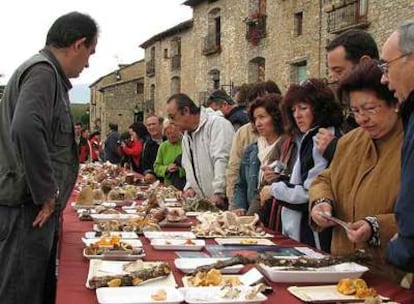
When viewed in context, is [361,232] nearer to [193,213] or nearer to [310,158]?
[310,158]

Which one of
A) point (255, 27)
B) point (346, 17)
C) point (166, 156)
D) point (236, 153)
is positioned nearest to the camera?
point (236, 153)

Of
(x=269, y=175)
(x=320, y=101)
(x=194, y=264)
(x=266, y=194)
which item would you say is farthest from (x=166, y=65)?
(x=194, y=264)

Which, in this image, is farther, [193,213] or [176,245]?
[193,213]

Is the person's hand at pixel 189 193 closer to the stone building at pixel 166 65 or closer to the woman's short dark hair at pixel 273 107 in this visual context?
the woman's short dark hair at pixel 273 107

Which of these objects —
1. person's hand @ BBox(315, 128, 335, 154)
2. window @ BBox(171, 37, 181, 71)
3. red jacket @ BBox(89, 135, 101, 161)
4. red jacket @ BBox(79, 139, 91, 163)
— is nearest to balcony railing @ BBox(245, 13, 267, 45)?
red jacket @ BBox(89, 135, 101, 161)

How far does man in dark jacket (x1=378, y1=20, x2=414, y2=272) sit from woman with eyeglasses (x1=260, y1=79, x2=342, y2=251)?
1107mm

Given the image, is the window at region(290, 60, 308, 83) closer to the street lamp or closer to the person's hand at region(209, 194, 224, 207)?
the person's hand at region(209, 194, 224, 207)

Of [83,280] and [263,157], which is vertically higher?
[263,157]

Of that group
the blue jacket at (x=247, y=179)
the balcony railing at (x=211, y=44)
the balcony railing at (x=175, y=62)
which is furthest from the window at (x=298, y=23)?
the blue jacket at (x=247, y=179)

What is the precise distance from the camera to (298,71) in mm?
15656

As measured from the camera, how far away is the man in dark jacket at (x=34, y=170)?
276 centimetres

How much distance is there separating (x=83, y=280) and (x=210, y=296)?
1.74 feet

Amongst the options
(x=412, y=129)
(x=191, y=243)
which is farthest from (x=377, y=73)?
(x=191, y=243)

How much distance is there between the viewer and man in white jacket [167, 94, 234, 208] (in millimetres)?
5066
